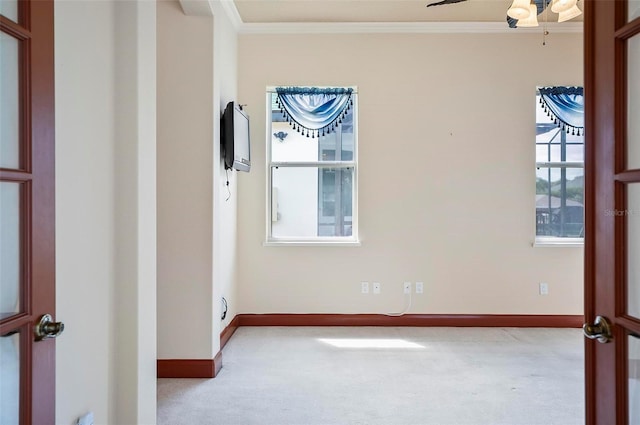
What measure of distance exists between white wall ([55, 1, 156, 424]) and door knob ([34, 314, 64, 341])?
0.21 m

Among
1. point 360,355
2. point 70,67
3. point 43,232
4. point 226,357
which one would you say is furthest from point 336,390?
point 70,67

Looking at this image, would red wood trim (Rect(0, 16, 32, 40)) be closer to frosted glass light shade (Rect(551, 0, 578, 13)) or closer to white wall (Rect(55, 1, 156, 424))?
white wall (Rect(55, 1, 156, 424))

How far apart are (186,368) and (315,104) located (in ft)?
8.88

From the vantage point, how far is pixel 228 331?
12.0 feet

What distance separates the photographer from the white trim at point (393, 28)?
402cm

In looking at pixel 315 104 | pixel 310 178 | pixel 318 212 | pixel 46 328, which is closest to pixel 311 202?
pixel 318 212

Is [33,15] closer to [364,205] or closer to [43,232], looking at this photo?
[43,232]

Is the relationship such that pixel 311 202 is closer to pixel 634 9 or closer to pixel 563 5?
pixel 563 5

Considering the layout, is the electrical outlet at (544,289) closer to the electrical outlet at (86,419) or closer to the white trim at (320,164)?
the white trim at (320,164)

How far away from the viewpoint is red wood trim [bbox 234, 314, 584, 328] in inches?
161

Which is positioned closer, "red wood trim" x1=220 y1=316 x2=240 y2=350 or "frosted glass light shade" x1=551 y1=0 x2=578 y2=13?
"frosted glass light shade" x1=551 y1=0 x2=578 y2=13

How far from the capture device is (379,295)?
4133mm

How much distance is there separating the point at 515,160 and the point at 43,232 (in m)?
4.11

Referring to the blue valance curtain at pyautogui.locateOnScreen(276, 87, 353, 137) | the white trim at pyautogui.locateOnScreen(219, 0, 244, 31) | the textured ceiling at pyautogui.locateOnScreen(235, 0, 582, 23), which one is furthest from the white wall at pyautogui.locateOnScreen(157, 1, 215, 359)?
the blue valance curtain at pyautogui.locateOnScreen(276, 87, 353, 137)
